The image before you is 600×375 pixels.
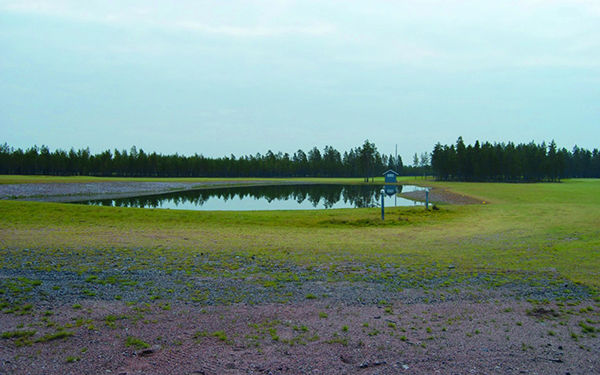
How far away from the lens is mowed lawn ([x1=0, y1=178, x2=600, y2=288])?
11.5 meters

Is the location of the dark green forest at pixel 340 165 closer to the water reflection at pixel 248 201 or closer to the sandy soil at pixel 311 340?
the water reflection at pixel 248 201

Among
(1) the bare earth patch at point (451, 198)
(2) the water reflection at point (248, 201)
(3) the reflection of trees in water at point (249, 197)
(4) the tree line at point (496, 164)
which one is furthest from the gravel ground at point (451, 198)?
(4) the tree line at point (496, 164)

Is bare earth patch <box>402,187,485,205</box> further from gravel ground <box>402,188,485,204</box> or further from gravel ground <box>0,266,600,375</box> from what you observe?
gravel ground <box>0,266,600,375</box>

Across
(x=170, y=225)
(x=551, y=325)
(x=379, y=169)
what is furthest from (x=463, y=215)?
(x=379, y=169)

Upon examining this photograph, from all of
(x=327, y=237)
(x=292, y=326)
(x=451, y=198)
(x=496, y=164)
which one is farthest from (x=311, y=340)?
(x=496, y=164)

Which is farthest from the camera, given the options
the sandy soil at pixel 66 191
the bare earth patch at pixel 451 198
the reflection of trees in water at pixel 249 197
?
the sandy soil at pixel 66 191

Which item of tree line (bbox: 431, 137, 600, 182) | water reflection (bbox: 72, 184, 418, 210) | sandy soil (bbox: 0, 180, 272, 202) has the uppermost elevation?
tree line (bbox: 431, 137, 600, 182)

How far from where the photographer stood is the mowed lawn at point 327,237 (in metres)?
11.5

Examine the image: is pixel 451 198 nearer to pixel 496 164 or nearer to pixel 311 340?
pixel 311 340

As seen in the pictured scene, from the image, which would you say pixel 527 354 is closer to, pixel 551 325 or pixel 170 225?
pixel 551 325

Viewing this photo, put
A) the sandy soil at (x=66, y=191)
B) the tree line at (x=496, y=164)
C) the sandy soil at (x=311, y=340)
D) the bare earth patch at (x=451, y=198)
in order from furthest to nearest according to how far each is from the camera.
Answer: the tree line at (x=496, y=164) → the sandy soil at (x=66, y=191) → the bare earth patch at (x=451, y=198) → the sandy soil at (x=311, y=340)

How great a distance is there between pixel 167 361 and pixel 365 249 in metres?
9.60

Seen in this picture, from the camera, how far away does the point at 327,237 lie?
1764 cm

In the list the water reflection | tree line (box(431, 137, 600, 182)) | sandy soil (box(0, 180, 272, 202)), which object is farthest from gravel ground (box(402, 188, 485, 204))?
tree line (box(431, 137, 600, 182))
